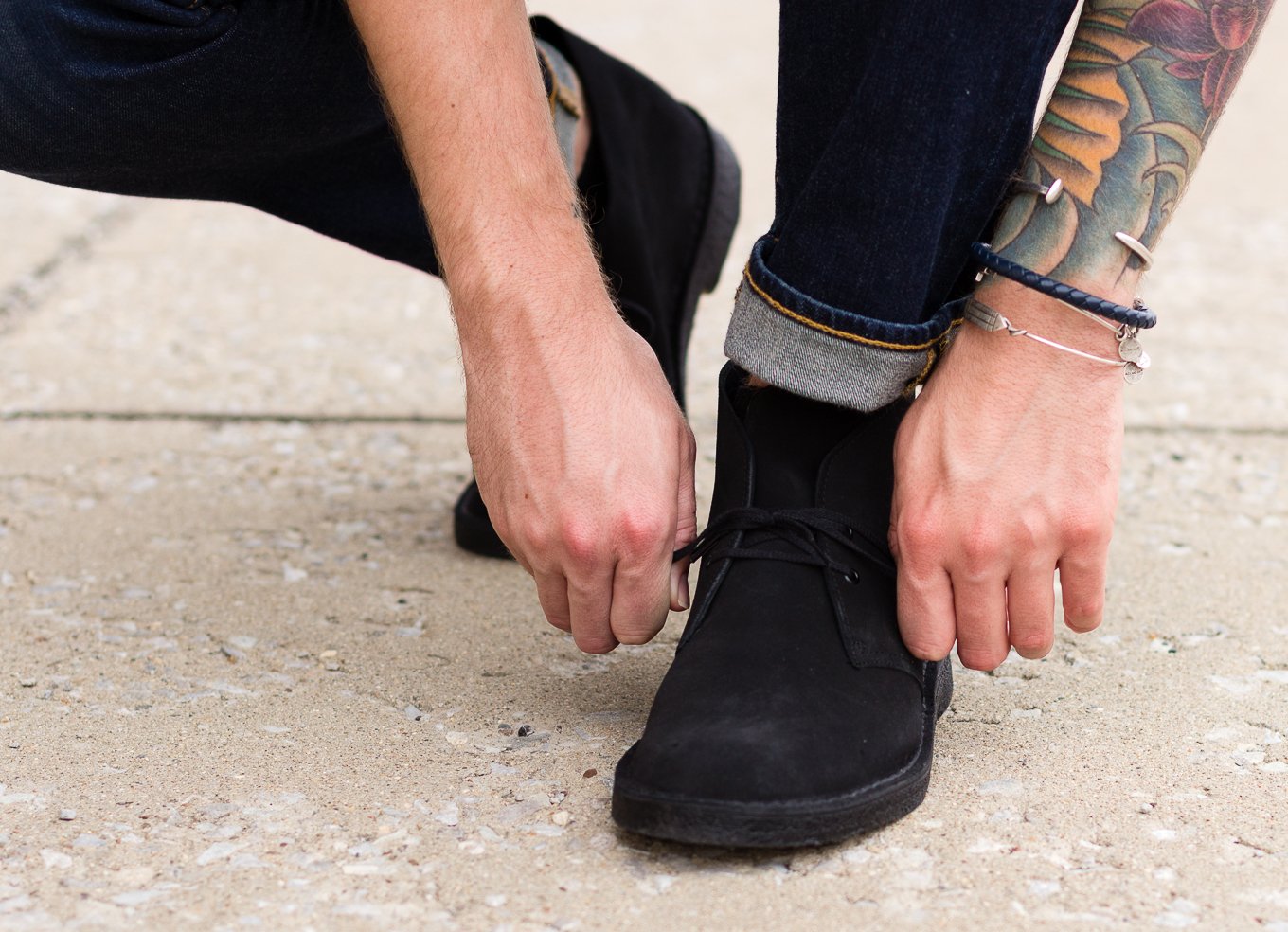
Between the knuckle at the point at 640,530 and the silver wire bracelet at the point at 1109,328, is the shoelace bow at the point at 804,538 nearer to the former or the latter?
the knuckle at the point at 640,530

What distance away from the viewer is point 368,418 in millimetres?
1877

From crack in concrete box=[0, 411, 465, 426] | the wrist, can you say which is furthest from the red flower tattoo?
crack in concrete box=[0, 411, 465, 426]

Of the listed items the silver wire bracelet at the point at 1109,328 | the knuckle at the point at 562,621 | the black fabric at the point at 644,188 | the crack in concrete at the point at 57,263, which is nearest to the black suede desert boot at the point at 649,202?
the black fabric at the point at 644,188

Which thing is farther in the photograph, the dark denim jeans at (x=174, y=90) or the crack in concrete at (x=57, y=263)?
the crack in concrete at (x=57, y=263)

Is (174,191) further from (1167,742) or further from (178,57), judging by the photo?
(1167,742)

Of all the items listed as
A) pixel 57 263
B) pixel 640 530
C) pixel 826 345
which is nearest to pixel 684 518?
pixel 640 530

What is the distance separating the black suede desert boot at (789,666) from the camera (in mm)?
860

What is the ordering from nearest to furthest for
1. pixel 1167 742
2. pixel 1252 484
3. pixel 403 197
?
pixel 1167 742 < pixel 403 197 < pixel 1252 484

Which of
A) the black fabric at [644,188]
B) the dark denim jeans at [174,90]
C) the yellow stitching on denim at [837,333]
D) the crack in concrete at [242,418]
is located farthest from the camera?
the crack in concrete at [242,418]

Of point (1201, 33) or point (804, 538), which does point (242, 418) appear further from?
point (1201, 33)

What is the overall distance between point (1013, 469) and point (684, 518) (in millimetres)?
257

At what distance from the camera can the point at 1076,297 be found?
92cm

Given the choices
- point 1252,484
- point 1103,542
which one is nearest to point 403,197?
point 1103,542

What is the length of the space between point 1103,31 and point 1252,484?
0.85 meters
